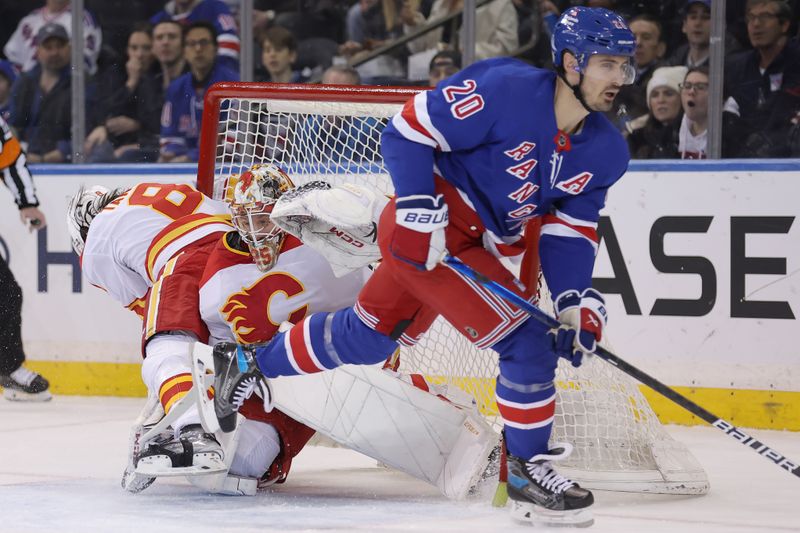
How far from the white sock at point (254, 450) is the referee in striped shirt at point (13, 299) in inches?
87.4

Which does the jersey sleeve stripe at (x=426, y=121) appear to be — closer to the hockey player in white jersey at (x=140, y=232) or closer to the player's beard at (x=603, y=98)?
the player's beard at (x=603, y=98)

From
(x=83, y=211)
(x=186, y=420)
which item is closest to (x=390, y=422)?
(x=186, y=420)

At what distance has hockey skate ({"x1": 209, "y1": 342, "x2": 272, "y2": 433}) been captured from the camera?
2.93 metres

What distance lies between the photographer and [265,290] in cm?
320

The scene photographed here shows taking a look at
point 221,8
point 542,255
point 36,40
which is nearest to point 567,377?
point 542,255

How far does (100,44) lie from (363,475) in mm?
2739

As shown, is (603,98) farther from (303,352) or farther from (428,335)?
(428,335)

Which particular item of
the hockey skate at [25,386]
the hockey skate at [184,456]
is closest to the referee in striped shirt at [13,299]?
the hockey skate at [25,386]

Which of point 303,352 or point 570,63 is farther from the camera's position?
point 303,352

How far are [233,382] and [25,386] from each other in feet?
8.03

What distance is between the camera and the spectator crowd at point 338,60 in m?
4.50

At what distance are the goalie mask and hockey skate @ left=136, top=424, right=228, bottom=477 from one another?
1.53 feet

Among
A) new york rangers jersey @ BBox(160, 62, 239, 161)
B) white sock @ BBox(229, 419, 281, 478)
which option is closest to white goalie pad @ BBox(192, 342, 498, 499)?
white sock @ BBox(229, 419, 281, 478)

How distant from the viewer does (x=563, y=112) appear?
269cm
